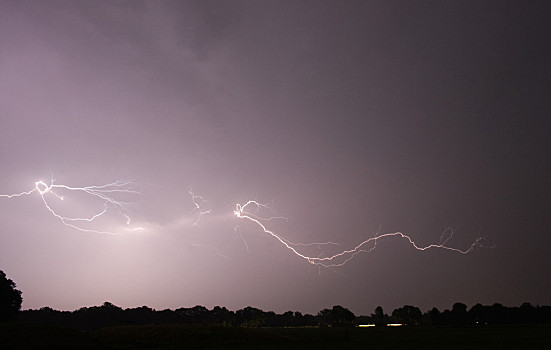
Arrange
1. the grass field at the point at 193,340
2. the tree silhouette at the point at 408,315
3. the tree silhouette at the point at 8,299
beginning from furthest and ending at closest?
the tree silhouette at the point at 408,315, the tree silhouette at the point at 8,299, the grass field at the point at 193,340

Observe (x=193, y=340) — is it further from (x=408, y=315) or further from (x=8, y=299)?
(x=408, y=315)

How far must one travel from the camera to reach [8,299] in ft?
199

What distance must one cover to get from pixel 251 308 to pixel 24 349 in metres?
170

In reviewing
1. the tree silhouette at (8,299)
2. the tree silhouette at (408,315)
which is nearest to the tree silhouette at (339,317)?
the tree silhouette at (408,315)

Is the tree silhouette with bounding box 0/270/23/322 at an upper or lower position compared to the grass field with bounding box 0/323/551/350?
upper

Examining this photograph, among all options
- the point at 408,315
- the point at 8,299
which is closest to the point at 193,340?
the point at 8,299

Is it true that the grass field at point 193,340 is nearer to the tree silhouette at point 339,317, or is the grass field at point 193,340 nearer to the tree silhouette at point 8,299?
the tree silhouette at point 8,299

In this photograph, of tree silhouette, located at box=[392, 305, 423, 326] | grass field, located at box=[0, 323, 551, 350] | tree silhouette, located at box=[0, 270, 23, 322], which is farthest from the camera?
tree silhouette, located at box=[392, 305, 423, 326]

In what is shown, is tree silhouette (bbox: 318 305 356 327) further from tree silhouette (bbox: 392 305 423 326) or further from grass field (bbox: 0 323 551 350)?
grass field (bbox: 0 323 551 350)

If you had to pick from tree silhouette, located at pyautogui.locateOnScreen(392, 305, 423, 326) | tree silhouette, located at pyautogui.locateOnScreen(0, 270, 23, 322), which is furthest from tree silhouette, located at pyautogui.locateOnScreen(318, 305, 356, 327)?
tree silhouette, located at pyautogui.locateOnScreen(0, 270, 23, 322)

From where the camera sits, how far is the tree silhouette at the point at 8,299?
5924cm

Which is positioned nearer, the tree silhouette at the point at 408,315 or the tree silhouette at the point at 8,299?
the tree silhouette at the point at 8,299

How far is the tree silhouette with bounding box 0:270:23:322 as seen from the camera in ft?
194

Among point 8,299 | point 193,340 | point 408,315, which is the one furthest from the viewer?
point 408,315
